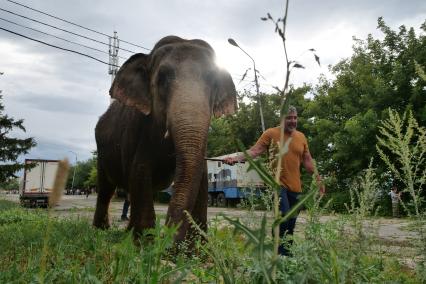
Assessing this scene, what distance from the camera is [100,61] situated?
23797mm

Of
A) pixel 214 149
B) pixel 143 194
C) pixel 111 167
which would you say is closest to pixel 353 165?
pixel 111 167

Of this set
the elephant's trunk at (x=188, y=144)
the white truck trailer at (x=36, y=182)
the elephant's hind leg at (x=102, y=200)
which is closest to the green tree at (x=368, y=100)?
the elephant's hind leg at (x=102, y=200)

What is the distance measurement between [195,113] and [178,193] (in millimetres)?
1024

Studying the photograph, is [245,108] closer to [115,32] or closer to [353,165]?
[115,32]

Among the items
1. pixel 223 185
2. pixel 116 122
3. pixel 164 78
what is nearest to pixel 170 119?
pixel 164 78

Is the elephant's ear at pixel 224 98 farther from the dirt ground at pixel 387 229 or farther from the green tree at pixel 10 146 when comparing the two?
the green tree at pixel 10 146

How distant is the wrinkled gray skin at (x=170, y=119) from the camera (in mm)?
5164

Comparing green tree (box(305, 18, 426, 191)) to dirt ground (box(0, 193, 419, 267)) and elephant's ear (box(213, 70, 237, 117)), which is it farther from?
elephant's ear (box(213, 70, 237, 117))

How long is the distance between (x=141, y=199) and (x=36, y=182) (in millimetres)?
35368

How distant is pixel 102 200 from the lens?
9336 millimetres

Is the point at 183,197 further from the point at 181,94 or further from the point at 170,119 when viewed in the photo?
the point at 181,94

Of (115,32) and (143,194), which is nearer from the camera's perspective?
(143,194)

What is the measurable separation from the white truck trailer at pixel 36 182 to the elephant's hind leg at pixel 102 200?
29.7m

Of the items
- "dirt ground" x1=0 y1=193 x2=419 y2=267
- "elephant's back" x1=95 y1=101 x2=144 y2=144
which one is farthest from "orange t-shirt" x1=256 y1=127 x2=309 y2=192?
"elephant's back" x1=95 y1=101 x2=144 y2=144
